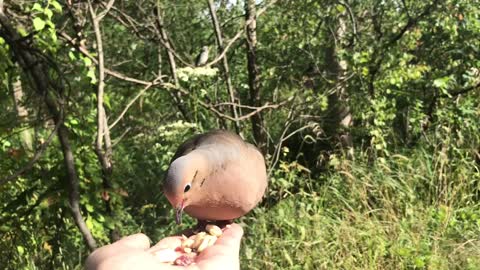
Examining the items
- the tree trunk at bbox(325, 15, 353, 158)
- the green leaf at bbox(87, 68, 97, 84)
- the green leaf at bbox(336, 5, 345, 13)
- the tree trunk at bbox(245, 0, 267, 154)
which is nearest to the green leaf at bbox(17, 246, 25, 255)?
the green leaf at bbox(87, 68, 97, 84)

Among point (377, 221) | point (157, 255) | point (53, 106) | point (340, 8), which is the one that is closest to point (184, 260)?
point (157, 255)

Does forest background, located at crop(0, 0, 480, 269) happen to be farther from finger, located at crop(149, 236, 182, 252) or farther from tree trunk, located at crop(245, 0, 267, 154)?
finger, located at crop(149, 236, 182, 252)

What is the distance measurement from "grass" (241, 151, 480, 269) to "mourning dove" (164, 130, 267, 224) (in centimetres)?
155

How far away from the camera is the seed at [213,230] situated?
2.20 meters

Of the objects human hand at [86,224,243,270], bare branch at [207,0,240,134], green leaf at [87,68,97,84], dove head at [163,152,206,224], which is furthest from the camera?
bare branch at [207,0,240,134]

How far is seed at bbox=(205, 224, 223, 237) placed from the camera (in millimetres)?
2203

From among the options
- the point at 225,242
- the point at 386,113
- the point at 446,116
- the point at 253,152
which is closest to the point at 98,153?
the point at 253,152

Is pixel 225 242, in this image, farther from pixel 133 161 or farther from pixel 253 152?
pixel 133 161

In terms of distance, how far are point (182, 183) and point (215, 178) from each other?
194 millimetres

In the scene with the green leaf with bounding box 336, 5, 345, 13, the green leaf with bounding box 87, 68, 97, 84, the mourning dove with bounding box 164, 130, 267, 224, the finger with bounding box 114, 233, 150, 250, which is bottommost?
the finger with bounding box 114, 233, 150, 250

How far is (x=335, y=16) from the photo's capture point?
4.62 metres

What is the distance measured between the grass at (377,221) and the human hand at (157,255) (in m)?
1.63

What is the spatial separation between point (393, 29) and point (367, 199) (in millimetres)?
1279

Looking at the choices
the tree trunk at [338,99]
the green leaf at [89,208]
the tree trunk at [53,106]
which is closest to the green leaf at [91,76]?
the tree trunk at [53,106]
